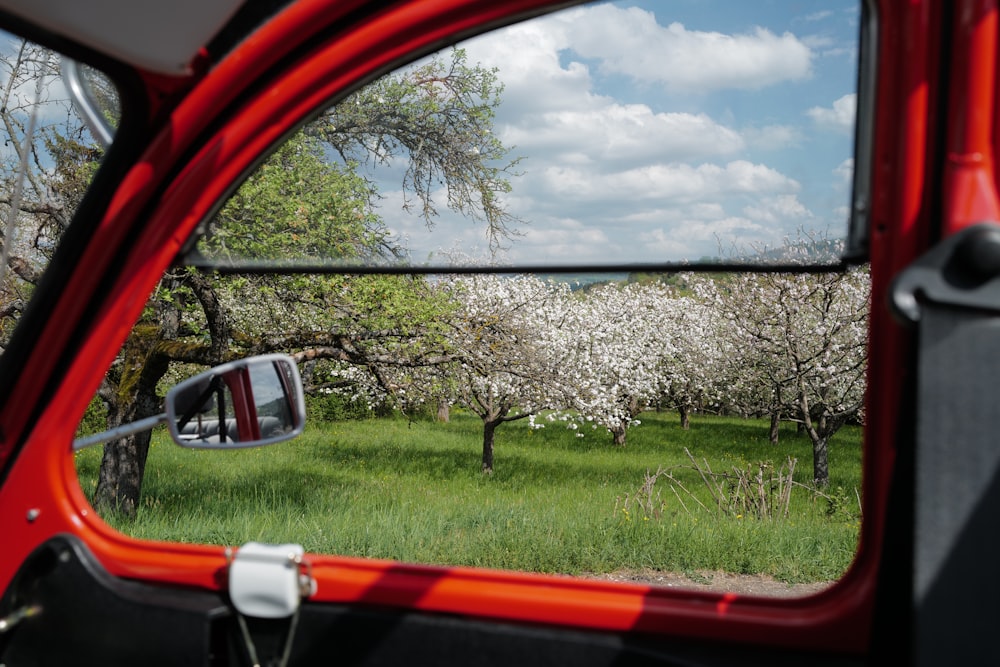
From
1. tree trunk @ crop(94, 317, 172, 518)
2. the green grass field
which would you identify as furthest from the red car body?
tree trunk @ crop(94, 317, 172, 518)

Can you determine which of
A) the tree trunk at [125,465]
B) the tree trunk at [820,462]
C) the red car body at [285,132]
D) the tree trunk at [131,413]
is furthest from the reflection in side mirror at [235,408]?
the tree trunk at [820,462]

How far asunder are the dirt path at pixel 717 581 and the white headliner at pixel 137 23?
5.53 metres

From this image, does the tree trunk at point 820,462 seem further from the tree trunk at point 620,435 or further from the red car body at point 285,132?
the red car body at point 285,132

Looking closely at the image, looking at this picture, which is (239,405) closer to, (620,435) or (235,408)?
(235,408)

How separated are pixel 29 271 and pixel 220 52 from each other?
650 centimetres

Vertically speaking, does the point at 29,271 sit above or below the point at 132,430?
above

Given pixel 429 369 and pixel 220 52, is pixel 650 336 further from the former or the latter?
pixel 220 52

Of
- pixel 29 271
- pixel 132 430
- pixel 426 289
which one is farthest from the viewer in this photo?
pixel 426 289

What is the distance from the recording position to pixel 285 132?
1246mm

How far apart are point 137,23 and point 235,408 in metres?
0.67

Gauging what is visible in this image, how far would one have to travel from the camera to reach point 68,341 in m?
1.25

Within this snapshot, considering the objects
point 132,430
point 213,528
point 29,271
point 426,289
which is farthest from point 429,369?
point 132,430

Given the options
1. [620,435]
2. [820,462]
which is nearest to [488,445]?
[620,435]

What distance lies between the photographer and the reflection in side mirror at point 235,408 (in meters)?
1.33
